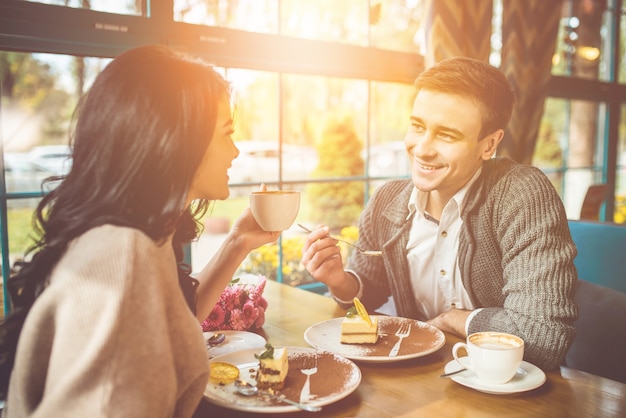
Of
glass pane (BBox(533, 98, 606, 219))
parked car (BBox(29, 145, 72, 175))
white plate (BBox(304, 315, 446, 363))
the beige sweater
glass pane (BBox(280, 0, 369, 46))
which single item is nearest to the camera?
the beige sweater

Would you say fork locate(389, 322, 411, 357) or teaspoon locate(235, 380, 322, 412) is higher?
fork locate(389, 322, 411, 357)

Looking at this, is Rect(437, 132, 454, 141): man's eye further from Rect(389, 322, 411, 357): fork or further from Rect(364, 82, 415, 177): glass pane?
Rect(364, 82, 415, 177): glass pane

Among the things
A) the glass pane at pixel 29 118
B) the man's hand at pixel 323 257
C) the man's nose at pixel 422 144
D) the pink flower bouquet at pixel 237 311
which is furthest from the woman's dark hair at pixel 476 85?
the glass pane at pixel 29 118

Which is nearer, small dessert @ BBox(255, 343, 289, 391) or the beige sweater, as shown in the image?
the beige sweater

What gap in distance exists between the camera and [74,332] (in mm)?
662

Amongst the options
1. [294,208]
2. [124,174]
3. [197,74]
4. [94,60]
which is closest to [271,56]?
[94,60]

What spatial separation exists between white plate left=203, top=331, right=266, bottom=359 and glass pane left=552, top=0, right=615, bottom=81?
3.59 m

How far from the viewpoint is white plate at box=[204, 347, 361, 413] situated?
94 centimetres

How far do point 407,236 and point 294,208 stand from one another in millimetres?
516

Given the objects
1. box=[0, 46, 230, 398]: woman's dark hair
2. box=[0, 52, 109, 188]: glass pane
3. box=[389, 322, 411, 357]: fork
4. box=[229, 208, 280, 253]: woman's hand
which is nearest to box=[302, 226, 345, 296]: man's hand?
box=[229, 208, 280, 253]: woman's hand

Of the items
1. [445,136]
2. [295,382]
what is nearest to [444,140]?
[445,136]

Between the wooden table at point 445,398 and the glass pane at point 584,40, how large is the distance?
3.52 meters

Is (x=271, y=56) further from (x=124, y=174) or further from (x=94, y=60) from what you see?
(x=124, y=174)

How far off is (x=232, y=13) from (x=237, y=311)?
138 cm
